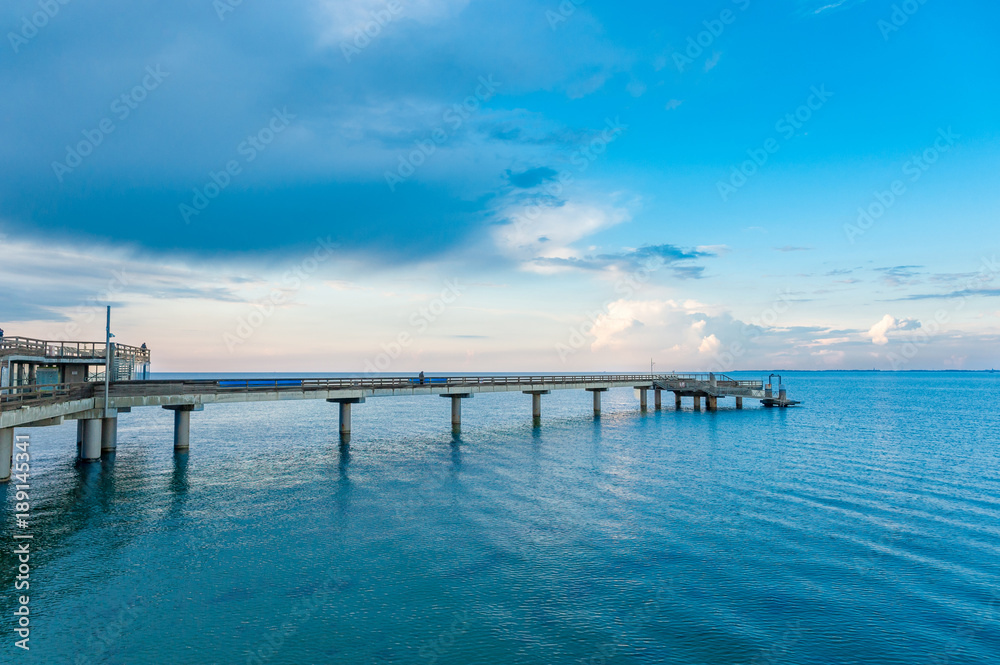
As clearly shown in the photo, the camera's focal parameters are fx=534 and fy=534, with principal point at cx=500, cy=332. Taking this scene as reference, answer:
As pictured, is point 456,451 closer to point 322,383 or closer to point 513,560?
point 322,383

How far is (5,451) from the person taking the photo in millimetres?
28844

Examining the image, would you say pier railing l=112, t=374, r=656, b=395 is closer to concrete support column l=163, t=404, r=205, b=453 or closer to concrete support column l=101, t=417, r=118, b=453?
concrete support column l=163, t=404, r=205, b=453

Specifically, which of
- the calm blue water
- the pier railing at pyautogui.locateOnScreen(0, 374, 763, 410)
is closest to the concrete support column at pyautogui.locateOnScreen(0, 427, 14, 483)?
the calm blue water

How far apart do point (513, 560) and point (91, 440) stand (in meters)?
35.1

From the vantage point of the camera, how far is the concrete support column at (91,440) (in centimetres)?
3784

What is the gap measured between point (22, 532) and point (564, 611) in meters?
22.7

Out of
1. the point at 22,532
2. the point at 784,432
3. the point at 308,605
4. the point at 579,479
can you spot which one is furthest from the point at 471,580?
the point at 784,432

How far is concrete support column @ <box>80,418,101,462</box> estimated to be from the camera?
3784 centimetres

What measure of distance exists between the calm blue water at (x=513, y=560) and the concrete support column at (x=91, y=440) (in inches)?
87.8

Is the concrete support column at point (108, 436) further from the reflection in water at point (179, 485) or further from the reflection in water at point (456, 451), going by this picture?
the reflection in water at point (456, 451)

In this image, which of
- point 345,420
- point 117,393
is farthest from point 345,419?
point 117,393

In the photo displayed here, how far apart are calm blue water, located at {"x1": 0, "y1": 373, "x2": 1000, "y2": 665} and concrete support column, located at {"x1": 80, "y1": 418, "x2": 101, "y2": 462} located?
2230 millimetres

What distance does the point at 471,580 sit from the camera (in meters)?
17.6

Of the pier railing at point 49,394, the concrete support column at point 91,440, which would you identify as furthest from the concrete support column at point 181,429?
the pier railing at point 49,394
